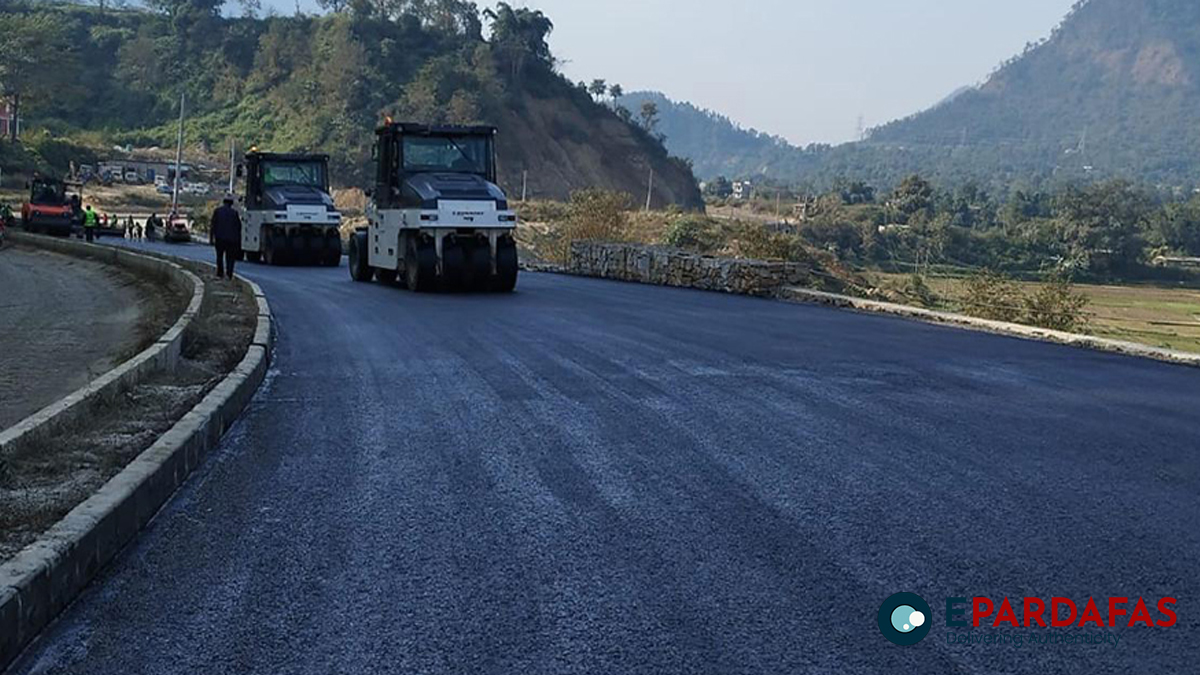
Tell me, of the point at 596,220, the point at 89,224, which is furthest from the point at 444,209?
the point at 89,224

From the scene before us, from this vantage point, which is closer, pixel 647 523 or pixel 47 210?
pixel 647 523

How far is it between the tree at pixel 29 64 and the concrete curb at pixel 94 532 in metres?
109

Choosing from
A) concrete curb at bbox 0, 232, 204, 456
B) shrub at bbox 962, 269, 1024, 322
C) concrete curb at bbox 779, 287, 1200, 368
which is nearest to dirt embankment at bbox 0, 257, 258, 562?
concrete curb at bbox 0, 232, 204, 456

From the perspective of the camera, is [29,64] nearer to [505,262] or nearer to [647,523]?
[505,262]

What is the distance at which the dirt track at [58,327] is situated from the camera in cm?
1350

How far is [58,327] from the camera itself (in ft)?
69.1

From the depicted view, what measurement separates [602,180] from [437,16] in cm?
3950

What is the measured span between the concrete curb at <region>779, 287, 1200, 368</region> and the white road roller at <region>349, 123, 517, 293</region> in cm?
574

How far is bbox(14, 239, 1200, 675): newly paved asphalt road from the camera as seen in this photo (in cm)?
464

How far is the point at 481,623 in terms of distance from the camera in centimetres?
486

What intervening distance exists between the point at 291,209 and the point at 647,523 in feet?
101

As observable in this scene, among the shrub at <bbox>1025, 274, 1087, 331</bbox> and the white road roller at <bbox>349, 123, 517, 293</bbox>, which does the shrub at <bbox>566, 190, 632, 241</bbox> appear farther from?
the shrub at <bbox>1025, 274, 1087, 331</bbox>

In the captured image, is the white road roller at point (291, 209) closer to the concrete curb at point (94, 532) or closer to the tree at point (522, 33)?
the concrete curb at point (94, 532)

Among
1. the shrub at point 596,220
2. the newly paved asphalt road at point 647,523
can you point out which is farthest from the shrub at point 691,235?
the newly paved asphalt road at point 647,523
